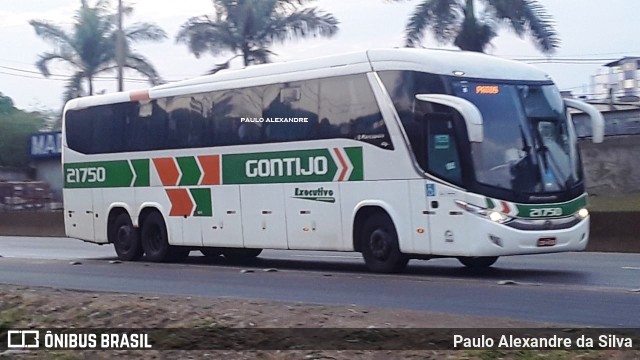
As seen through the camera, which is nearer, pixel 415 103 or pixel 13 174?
pixel 415 103

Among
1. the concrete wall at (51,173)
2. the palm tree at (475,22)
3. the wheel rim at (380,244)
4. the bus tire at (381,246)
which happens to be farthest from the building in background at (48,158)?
the wheel rim at (380,244)

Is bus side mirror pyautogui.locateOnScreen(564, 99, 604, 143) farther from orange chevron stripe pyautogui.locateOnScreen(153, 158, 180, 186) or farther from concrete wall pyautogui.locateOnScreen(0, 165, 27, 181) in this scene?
concrete wall pyautogui.locateOnScreen(0, 165, 27, 181)

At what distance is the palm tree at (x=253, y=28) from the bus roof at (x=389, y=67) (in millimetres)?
23107

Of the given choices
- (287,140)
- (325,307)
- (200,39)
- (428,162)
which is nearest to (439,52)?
(428,162)

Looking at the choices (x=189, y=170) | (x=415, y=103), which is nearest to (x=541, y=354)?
(x=415, y=103)

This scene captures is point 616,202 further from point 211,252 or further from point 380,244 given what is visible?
point 380,244

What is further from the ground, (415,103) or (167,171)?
(415,103)

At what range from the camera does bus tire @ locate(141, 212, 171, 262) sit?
21.6 metres

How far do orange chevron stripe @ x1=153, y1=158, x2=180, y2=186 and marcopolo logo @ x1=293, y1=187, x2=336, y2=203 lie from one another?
10.9 ft

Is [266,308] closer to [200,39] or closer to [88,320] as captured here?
[88,320]

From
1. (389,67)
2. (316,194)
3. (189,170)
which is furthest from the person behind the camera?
(189,170)

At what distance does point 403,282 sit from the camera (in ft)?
51.1

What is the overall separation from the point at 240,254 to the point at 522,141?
8.07 meters

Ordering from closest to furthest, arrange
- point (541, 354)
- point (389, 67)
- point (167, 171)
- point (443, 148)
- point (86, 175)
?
point (541, 354), point (443, 148), point (389, 67), point (167, 171), point (86, 175)
